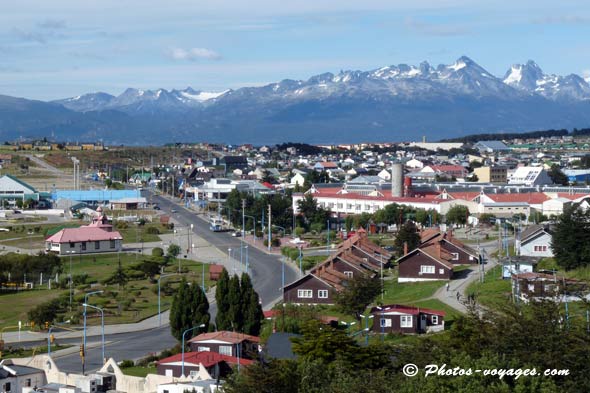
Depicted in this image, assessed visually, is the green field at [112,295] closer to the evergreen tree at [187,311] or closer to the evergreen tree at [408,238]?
the evergreen tree at [187,311]

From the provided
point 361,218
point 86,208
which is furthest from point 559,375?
point 86,208

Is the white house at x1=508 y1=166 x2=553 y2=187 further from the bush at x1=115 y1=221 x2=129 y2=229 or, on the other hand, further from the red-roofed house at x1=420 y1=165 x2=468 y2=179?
the bush at x1=115 y1=221 x2=129 y2=229

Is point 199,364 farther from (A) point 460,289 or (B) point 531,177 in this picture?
(B) point 531,177

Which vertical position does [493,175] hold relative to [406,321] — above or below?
above

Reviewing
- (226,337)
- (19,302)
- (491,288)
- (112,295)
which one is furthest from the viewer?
(112,295)

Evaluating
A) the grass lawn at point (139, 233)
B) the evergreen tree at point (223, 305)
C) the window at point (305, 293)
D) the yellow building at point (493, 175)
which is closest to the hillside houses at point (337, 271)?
the window at point (305, 293)

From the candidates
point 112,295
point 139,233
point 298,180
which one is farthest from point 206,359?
point 298,180
